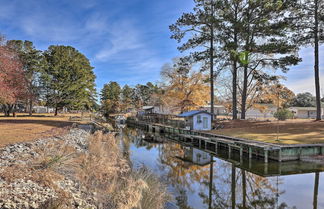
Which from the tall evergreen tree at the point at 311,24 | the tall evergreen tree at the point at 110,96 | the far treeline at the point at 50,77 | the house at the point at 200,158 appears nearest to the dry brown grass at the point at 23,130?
the house at the point at 200,158

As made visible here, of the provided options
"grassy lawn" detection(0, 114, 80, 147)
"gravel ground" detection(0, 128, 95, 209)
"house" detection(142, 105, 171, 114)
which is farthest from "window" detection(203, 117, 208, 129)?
"house" detection(142, 105, 171, 114)

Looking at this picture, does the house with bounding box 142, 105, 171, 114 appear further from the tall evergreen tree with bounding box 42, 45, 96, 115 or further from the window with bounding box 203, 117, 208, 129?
the window with bounding box 203, 117, 208, 129

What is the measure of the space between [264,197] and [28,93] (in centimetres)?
3359

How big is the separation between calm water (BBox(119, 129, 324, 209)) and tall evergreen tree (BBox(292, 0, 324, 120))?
12.7 metres

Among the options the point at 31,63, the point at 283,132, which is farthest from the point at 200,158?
the point at 31,63

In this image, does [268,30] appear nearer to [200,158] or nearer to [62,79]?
[200,158]

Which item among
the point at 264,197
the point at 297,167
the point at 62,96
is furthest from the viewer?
the point at 62,96

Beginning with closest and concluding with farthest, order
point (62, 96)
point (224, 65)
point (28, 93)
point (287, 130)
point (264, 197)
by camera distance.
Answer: point (264, 197) < point (287, 130) < point (224, 65) < point (28, 93) < point (62, 96)

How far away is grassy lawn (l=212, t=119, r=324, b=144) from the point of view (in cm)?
1332

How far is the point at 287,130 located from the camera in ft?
54.7

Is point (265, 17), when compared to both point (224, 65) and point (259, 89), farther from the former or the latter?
point (259, 89)

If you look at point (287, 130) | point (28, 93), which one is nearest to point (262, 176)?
point (287, 130)

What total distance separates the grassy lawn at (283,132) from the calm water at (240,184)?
2758mm

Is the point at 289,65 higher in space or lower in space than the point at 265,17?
lower
